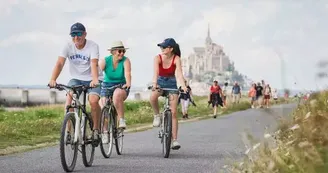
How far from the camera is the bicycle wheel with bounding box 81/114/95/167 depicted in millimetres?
11096

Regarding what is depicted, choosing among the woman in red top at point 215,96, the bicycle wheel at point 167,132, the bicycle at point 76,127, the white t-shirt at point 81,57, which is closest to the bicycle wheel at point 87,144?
the bicycle at point 76,127

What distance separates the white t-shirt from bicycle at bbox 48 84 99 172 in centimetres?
29

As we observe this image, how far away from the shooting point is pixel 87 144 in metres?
11.4

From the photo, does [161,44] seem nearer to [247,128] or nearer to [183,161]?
[183,161]

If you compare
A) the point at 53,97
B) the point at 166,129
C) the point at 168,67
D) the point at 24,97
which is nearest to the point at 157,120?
the point at 166,129

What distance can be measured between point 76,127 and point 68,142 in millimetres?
259

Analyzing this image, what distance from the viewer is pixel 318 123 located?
18.8 feet

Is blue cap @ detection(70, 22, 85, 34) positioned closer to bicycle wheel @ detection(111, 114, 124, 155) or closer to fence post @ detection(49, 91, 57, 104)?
bicycle wheel @ detection(111, 114, 124, 155)

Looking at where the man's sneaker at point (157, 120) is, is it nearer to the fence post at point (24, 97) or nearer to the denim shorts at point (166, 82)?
the denim shorts at point (166, 82)

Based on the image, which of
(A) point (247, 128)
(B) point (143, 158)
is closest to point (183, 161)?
(B) point (143, 158)

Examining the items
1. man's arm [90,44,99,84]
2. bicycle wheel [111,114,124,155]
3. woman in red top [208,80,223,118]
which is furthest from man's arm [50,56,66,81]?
woman in red top [208,80,223,118]

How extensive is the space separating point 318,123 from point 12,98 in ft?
316

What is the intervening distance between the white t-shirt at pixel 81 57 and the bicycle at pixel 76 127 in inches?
11.6

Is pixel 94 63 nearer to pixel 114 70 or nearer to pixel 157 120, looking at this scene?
pixel 114 70
